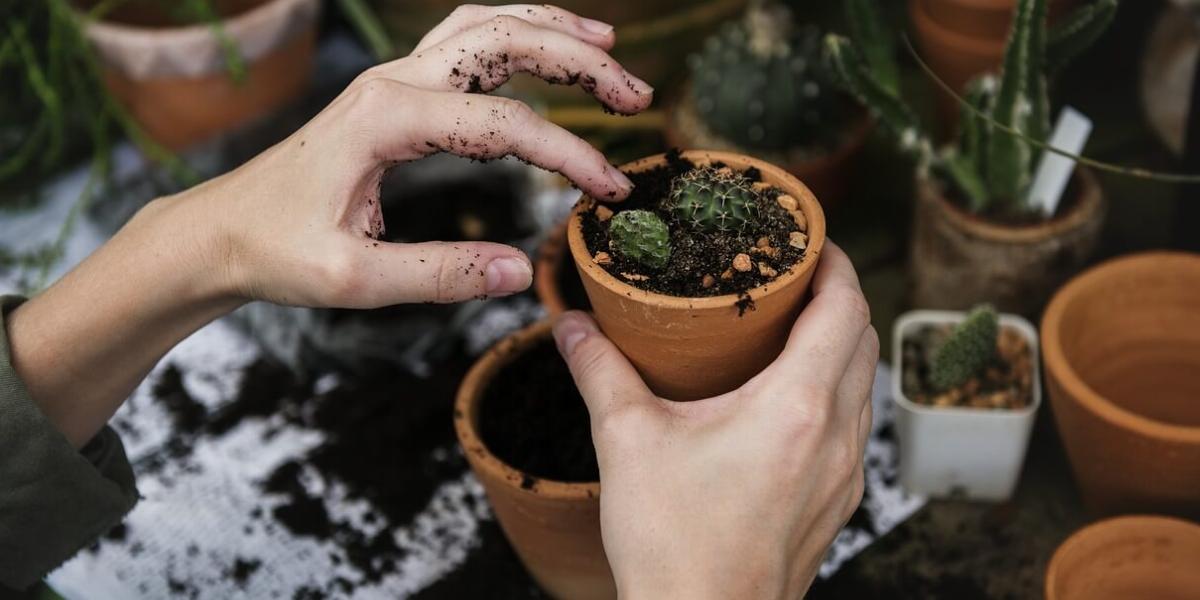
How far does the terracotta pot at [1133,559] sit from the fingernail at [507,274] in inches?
25.5

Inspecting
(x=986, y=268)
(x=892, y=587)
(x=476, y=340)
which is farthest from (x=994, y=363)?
(x=476, y=340)

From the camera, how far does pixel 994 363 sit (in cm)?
134

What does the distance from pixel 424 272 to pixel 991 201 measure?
3.11 feet

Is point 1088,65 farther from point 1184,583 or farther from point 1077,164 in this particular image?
point 1184,583

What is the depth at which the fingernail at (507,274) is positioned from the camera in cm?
89

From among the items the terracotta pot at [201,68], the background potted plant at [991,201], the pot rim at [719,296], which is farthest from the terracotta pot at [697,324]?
the terracotta pot at [201,68]

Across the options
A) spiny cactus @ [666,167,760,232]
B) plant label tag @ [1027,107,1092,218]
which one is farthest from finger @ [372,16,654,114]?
plant label tag @ [1027,107,1092,218]

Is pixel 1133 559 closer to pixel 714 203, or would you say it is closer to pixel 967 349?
pixel 967 349

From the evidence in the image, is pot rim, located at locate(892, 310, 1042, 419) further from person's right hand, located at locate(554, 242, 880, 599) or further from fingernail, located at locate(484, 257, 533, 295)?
fingernail, located at locate(484, 257, 533, 295)

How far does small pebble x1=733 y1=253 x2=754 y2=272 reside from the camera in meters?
0.93

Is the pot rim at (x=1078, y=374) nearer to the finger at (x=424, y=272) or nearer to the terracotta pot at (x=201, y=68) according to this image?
the finger at (x=424, y=272)

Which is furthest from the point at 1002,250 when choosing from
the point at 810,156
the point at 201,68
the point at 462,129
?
the point at 201,68

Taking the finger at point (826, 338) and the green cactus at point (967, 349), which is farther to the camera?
the green cactus at point (967, 349)

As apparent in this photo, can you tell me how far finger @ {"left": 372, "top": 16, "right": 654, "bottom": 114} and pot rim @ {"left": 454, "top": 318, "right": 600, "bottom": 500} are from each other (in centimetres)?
38
